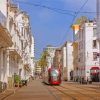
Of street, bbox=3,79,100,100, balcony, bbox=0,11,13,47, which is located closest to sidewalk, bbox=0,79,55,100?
street, bbox=3,79,100,100

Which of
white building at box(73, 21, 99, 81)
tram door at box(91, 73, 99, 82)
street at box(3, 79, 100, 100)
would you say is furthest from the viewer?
white building at box(73, 21, 99, 81)

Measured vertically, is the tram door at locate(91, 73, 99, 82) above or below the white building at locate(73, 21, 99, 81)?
below

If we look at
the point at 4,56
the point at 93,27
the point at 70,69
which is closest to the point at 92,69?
the point at 93,27

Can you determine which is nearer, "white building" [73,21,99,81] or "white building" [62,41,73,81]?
"white building" [73,21,99,81]

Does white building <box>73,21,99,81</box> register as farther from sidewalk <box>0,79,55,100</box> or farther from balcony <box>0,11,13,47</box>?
balcony <box>0,11,13,47</box>

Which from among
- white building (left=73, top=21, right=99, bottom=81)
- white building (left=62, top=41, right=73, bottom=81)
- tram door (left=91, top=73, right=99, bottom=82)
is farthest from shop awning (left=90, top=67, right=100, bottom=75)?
white building (left=62, top=41, right=73, bottom=81)

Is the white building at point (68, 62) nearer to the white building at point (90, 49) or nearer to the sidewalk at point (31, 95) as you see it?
the white building at point (90, 49)

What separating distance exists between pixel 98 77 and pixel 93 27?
1179cm

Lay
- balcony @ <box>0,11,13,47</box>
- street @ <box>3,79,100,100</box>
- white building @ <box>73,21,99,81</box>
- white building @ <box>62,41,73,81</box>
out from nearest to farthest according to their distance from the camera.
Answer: street @ <box>3,79,100,100</box> → balcony @ <box>0,11,13,47</box> → white building @ <box>73,21,99,81</box> → white building @ <box>62,41,73,81</box>

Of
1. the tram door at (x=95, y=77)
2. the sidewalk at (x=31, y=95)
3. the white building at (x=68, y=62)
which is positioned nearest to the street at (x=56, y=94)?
the sidewalk at (x=31, y=95)

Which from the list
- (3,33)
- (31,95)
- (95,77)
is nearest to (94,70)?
(95,77)

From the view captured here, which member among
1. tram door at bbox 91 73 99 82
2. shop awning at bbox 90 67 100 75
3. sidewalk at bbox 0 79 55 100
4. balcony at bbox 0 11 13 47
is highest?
balcony at bbox 0 11 13 47

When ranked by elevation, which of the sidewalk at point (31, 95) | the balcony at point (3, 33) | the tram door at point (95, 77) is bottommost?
the sidewalk at point (31, 95)

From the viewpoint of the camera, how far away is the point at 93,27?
331 ft
